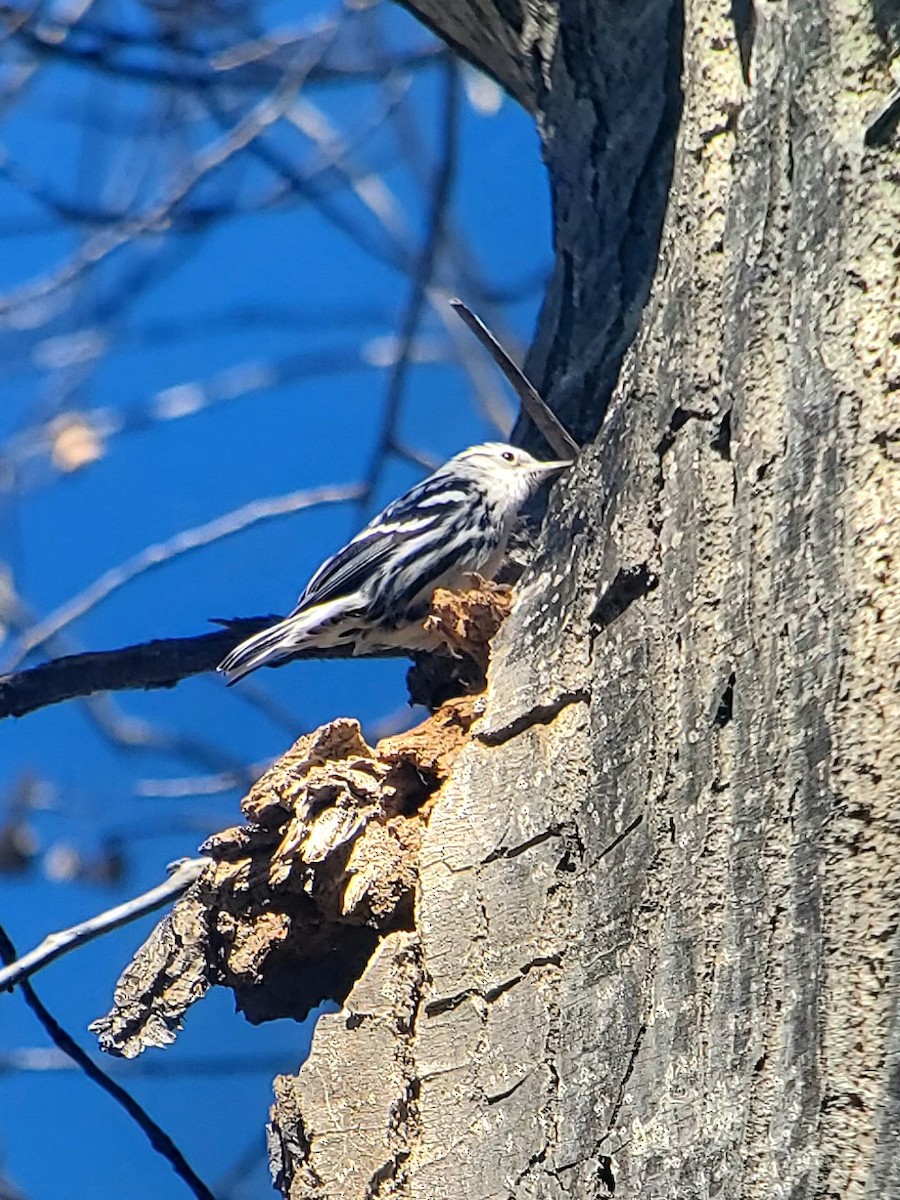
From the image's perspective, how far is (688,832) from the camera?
125 centimetres

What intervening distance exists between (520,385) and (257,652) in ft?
3.77

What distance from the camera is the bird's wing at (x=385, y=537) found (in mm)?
3604

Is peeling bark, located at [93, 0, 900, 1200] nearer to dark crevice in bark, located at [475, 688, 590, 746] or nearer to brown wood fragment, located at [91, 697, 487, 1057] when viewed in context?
dark crevice in bark, located at [475, 688, 590, 746]

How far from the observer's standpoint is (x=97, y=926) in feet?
6.91

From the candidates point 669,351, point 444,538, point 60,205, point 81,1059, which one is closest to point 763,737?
point 669,351

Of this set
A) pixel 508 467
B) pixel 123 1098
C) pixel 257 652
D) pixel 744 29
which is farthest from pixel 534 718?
pixel 508 467

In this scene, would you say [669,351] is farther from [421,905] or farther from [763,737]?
[421,905]

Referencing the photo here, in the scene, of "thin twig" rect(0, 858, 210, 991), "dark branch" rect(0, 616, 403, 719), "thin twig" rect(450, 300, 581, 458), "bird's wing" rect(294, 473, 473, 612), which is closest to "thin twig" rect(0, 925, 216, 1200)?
"thin twig" rect(0, 858, 210, 991)

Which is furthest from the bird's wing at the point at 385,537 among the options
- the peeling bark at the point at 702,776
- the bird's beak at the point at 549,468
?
the peeling bark at the point at 702,776

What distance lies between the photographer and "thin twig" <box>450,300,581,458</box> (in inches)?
73.8

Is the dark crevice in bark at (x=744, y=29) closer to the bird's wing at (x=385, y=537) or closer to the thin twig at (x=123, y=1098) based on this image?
the thin twig at (x=123, y=1098)

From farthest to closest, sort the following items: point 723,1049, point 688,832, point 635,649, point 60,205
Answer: point 60,205, point 635,649, point 688,832, point 723,1049

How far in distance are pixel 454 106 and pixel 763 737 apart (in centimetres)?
280

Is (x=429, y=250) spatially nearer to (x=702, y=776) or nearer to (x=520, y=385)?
(x=520, y=385)
